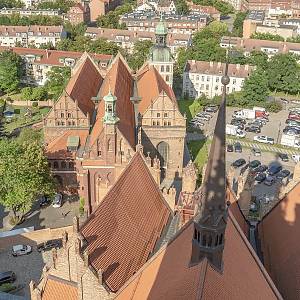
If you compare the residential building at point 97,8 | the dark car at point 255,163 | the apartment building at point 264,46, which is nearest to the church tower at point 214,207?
the dark car at point 255,163

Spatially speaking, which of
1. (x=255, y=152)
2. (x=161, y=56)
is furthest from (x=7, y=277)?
(x=255, y=152)

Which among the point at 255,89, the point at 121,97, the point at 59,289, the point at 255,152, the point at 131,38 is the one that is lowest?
the point at 255,152

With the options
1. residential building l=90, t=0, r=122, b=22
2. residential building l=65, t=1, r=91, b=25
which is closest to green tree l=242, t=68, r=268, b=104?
residential building l=65, t=1, r=91, b=25

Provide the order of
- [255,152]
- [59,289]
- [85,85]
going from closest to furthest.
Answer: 1. [59,289]
2. [85,85]
3. [255,152]

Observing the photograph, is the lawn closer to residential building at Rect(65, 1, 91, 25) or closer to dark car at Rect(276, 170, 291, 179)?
dark car at Rect(276, 170, 291, 179)

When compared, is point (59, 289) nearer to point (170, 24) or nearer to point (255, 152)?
point (255, 152)

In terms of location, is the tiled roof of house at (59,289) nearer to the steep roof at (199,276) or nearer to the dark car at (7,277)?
the steep roof at (199,276)
